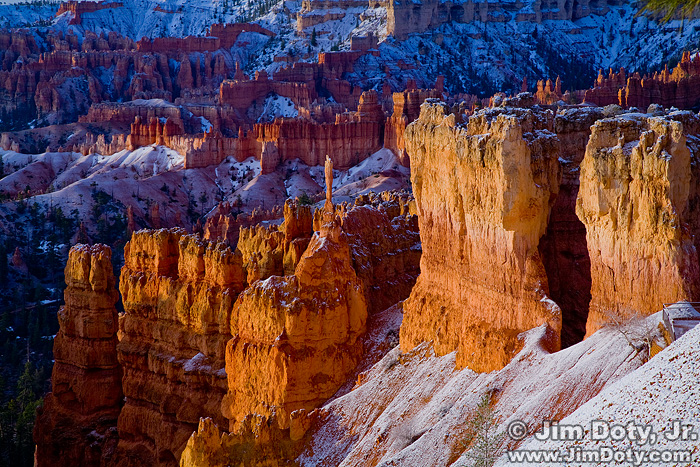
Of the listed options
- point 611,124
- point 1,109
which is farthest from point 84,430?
point 1,109

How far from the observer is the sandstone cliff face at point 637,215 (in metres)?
22.5

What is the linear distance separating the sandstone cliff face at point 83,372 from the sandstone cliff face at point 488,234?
19497mm

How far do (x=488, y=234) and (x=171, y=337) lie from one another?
18.1 metres

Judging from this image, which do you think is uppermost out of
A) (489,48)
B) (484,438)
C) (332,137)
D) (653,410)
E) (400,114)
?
(489,48)

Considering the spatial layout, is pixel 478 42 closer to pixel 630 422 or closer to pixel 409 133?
pixel 409 133

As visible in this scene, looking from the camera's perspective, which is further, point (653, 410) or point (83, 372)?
point (83, 372)

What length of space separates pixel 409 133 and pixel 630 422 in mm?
16348

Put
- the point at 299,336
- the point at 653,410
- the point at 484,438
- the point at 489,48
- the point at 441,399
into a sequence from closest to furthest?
the point at 653,410 → the point at 484,438 → the point at 441,399 → the point at 299,336 → the point at 489,48

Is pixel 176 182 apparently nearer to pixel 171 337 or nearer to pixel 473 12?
pixel 171 337

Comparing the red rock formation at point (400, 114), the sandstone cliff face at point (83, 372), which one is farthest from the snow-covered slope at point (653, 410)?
the red rock formation at point (400, 114)

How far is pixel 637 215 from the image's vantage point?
2316 cm

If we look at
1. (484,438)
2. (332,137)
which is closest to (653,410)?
(484,438)

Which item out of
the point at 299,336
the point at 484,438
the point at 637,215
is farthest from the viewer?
the point at 299,336

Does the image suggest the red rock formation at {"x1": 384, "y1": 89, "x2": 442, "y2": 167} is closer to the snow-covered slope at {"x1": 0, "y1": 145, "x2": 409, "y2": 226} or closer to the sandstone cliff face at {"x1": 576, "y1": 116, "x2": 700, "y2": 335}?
the snow-covered slope at {"x1": 0, "y1": 145, "x2": 409, "y2": 226}
